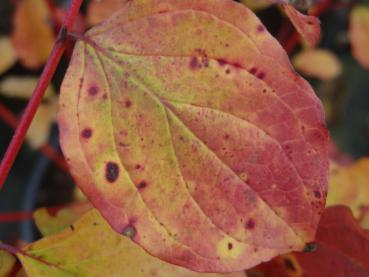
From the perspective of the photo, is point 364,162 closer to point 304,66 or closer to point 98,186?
point 304,66

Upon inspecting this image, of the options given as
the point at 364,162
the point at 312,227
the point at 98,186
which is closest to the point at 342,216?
the point at 312,227

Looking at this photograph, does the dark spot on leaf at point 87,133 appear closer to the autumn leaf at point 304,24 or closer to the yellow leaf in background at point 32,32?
the autumn leaf at point 304,24

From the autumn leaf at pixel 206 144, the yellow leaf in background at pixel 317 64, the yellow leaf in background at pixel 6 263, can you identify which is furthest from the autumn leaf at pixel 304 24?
the yellow leaf in background at pixel 317 64

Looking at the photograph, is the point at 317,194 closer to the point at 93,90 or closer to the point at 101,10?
the point at 93,90

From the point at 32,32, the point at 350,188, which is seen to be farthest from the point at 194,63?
the point at 32,32

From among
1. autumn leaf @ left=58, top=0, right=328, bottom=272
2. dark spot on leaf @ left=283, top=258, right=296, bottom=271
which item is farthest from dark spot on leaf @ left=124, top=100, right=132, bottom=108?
dark spot on leaf @ left=283, top=258, right=296, bottom=271

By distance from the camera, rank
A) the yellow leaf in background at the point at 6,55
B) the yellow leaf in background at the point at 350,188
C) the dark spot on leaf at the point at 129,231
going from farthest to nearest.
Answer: the yellow leaf in background at the point at 6,55 < the yellow leaf in background at the point at 350,188 < the dark spot on leaf at the point at 129,231
